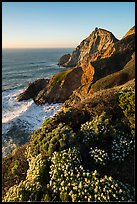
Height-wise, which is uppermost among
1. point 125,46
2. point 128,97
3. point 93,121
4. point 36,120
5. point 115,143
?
point 125,46

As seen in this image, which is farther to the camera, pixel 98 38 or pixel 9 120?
pixel 98 38

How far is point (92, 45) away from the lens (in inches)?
3177

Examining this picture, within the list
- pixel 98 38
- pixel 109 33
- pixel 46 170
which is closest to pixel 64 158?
pixel 46 170

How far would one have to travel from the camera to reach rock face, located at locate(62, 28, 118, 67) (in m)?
72.6

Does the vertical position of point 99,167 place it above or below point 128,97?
below

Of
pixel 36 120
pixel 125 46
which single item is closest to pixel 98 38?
A: pixel 125 46

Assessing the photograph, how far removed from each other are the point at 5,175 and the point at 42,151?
1.98 metres

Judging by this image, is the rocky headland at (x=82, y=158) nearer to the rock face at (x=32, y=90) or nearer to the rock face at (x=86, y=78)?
the rock face at (x=86, y=78)

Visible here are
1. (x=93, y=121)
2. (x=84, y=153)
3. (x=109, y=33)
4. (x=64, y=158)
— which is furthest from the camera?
(x=109, y=33)

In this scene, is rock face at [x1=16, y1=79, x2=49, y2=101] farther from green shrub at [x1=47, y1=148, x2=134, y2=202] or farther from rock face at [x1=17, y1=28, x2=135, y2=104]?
green shrub at [x1=47, y1=148, x2=134, y2=202]

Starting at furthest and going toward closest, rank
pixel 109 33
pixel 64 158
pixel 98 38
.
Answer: pixel 98 38
pixel 109 33
pixel 64 158

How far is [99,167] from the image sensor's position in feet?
25.0

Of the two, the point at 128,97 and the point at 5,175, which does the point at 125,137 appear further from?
the point at 5,175

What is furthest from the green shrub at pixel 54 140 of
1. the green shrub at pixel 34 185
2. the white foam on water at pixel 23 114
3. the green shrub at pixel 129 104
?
the white foam on water at pixel 23 114
